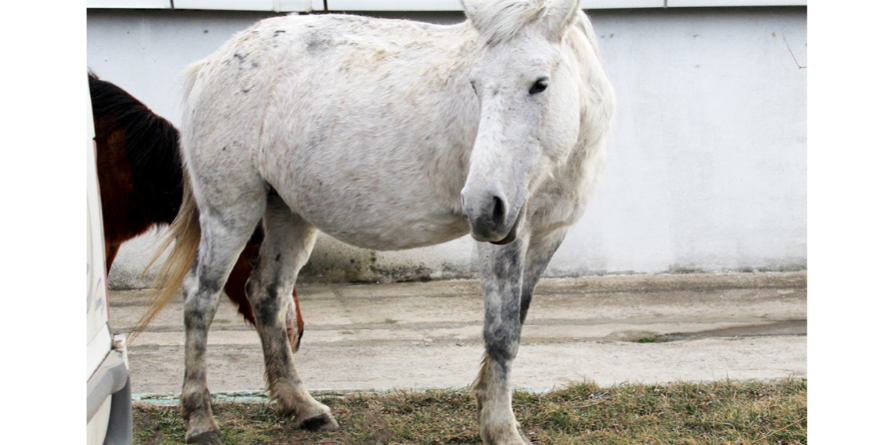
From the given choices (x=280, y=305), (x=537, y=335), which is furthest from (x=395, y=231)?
(x=537, y=335)

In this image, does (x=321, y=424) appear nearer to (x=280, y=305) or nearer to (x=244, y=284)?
(x=280, y=305)

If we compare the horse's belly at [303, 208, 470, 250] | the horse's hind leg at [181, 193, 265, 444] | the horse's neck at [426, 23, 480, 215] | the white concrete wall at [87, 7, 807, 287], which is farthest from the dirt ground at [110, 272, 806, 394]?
the horse's neck at [426, 23, 480, 215]

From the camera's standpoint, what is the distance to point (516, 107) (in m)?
2.21

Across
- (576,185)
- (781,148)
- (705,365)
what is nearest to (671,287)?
(781,148)

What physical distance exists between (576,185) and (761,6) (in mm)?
4750

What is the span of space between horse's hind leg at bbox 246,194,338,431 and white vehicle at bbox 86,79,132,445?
142 cm

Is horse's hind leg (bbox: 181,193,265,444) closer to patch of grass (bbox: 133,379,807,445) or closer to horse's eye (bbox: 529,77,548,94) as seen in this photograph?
patch of grass (bbox: 133,379,807,445)

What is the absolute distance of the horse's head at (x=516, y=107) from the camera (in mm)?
2125

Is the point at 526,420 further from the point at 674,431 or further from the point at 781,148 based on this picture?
the point at 781,148

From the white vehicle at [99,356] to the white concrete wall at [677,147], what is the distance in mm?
4585

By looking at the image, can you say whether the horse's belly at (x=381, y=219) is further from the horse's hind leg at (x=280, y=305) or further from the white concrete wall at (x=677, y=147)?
the white concrete wall at (x=677, y=147)

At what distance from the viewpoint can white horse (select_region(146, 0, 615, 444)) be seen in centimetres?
226

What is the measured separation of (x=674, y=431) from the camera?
115 inches

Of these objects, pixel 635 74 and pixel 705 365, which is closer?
pixel 705 365
